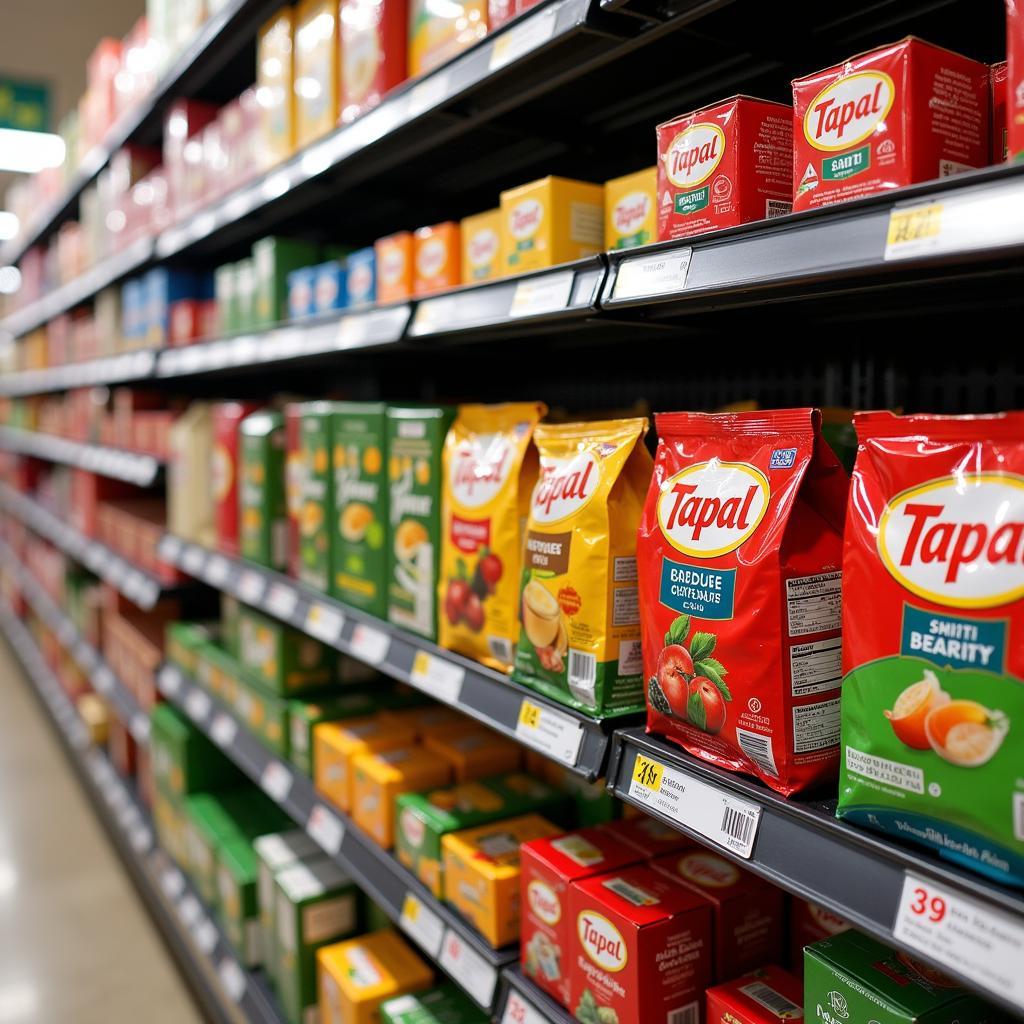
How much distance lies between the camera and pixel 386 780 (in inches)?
60.6

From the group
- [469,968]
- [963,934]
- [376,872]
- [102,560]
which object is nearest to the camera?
[963,934]

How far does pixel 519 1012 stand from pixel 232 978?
3.91 ft

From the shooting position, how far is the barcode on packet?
3.27 feet

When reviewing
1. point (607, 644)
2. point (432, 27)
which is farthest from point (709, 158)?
point (432, 27)

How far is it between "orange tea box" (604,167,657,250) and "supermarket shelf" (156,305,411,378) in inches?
14.9

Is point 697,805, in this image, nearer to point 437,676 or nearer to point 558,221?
point 437,676

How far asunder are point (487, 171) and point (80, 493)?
285 cm

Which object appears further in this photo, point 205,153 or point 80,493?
point 80,493

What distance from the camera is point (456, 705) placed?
1.27 meters

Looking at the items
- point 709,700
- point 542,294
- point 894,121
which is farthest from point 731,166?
point 709,700

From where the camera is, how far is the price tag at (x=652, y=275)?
2.94 ft

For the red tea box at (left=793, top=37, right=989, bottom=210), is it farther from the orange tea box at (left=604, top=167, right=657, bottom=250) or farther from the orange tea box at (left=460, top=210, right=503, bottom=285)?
the orange tea box at (left=460, top=210, right=503, bottom=285)

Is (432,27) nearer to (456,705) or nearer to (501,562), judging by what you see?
(501,562)

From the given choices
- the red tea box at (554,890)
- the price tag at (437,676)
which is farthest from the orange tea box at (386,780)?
the red tea box at (554,890)
